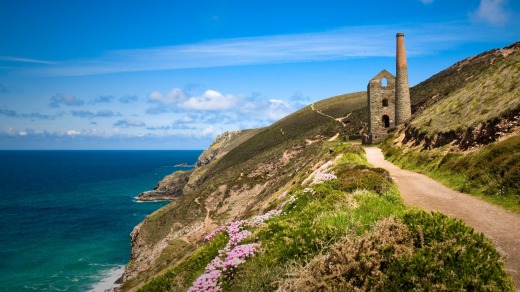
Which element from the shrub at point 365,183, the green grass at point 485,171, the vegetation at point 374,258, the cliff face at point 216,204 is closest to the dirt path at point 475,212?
the green grass at point 485,171

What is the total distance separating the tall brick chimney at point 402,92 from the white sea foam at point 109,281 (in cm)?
3884

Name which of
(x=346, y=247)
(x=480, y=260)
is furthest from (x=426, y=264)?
(x=346, y=247)

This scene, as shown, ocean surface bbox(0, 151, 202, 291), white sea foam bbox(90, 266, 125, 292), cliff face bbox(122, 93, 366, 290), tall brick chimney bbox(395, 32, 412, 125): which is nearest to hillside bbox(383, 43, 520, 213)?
cliff face bbox(122, 93, 366, 290)

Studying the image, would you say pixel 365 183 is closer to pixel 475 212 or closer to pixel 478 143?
pixel 475 212

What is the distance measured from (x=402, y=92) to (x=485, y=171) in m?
31.2

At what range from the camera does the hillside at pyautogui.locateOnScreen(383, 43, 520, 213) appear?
13.7m

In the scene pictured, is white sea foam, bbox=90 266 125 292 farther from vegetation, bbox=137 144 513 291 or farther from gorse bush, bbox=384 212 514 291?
gorse bush, bbox=384 212 514 291

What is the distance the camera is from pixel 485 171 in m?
14.9

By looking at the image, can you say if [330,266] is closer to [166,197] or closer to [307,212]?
[307,212]

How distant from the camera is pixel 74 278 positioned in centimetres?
4166

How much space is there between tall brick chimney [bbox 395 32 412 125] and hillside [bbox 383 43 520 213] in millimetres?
10113

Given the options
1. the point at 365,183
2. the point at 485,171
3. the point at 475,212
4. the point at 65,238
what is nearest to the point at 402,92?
the point at 485,171

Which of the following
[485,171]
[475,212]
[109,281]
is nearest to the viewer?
[475,212]

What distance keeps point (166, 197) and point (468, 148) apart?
89806mm
